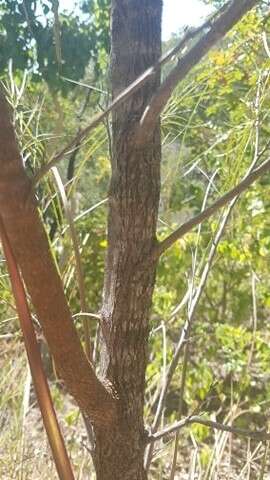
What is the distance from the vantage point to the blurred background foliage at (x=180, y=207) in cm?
87

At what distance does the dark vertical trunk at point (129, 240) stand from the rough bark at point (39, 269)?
0.05m

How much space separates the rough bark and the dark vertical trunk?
0.17ft

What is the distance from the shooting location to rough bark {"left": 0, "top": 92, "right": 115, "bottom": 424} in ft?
1.38

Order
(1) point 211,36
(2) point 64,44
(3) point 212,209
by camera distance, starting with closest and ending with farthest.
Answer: (1) point 211,36 < (3) point 212,209 < (2) point 64,44

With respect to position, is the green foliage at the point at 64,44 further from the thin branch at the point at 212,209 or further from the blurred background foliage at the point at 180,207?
the thin branch at the point at 212,209

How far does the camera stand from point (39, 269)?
18.0 inches

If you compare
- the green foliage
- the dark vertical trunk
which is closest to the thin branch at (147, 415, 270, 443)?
the dark vertical trunk

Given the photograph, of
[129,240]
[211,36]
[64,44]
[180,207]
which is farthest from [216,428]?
[64,44]

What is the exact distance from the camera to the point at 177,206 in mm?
2443

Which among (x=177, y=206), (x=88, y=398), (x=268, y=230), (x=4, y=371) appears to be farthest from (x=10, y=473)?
(x=177, y=206)

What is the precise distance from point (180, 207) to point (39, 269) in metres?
2.01

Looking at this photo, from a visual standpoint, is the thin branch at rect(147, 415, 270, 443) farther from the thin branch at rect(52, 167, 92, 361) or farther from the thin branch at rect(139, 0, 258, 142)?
the thin branch at rect(139, 0, 258, 142)

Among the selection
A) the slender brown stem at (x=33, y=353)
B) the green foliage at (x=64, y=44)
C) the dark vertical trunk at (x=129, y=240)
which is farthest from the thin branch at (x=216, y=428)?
the green foliage at (x=64, y=44)

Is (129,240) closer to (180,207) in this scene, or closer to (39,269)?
(39,269)
